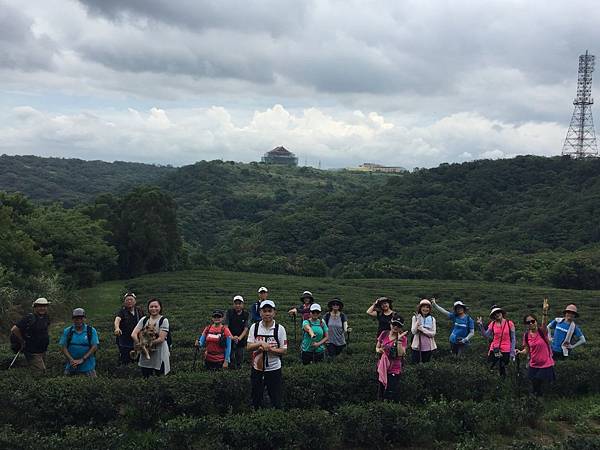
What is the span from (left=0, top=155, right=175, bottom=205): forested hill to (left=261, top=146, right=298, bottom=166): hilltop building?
47.0 m

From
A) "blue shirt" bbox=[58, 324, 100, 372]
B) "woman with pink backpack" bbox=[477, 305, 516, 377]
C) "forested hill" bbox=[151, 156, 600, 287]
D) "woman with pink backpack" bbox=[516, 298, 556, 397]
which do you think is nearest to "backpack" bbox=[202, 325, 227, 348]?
"blue shirt" bbox=[58, 324, 100, 372]

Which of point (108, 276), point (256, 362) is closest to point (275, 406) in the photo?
point (256, 362)

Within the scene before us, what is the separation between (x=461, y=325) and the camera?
10.5 metres

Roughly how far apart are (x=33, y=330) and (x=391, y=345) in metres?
5.73

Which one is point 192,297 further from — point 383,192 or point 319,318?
point 383,192

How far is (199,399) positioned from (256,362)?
118 centimetres

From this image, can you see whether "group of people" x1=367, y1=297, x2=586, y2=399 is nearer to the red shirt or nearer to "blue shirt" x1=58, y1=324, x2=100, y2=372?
the red shirt

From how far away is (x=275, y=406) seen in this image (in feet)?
25.1

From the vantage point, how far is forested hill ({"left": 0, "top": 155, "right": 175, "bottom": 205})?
123125 mm

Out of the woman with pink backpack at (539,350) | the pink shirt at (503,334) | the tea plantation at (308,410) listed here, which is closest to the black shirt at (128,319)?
the tea plantation at (308,410)

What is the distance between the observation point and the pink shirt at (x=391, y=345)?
808 centimetres

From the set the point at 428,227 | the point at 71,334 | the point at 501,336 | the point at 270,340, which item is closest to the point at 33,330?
the point at 71,334

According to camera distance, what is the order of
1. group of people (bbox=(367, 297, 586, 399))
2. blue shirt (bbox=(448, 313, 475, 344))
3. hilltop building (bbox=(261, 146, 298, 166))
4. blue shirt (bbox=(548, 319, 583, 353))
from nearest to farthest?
group of people (bbox=(367, 297, 586, 399)), blue shirt (bbox=(548, 319, 583, 353)), blue shirt (bbox=(448, 313, 475, 344)), hilltop building (bbox=(261, 146, 298, 166))

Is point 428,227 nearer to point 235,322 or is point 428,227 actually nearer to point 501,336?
point 501,336
